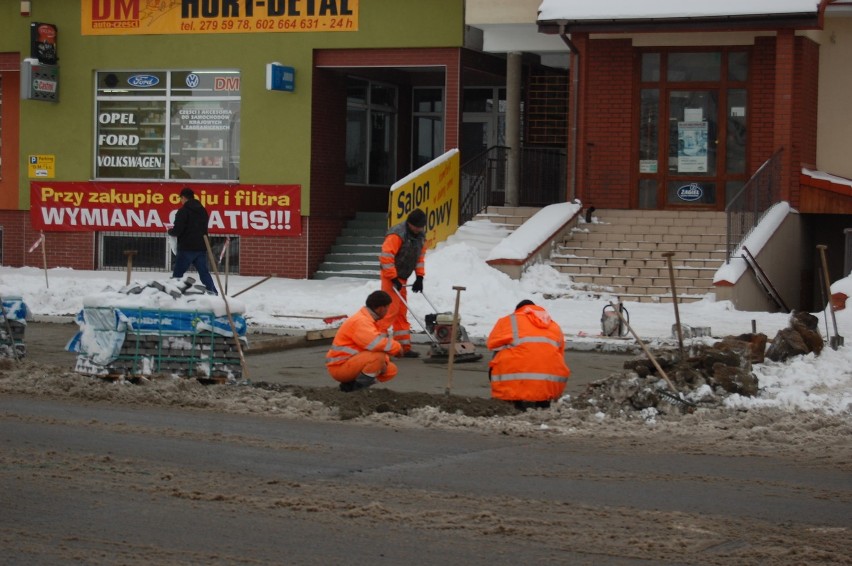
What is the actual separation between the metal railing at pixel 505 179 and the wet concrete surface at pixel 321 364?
8582 mm

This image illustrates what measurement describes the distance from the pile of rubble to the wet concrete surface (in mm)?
1071

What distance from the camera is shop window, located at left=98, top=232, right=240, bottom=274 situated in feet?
84.6

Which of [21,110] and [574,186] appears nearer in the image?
[574,186]

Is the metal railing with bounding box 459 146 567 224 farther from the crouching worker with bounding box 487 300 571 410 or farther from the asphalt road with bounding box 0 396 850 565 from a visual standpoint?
the asphalt road with bounding box 0 396 850 565

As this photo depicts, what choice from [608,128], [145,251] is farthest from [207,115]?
[608,128]

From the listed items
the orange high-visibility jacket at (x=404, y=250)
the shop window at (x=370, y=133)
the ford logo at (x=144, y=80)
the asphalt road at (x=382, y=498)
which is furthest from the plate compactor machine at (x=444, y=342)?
the ford logo at (x=144, y=80)

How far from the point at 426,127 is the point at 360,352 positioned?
17.5m

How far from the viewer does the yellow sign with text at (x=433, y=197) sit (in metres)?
22.8

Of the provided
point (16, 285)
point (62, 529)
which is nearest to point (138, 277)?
point (16, 285)

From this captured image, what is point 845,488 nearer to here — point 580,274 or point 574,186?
point 580,274

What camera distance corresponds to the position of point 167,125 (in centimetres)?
2606

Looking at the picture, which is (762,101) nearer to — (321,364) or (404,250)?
Answer: (404,250)

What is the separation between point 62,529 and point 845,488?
4773mm

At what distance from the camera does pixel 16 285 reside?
72.5 ft
